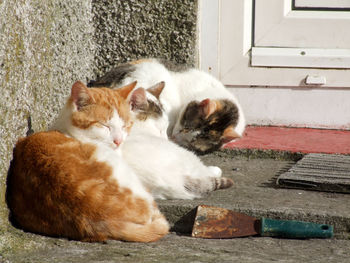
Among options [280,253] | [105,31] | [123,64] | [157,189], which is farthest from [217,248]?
[105,31]

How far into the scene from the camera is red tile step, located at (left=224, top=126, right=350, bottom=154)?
13.0ft

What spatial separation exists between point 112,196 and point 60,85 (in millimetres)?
1474

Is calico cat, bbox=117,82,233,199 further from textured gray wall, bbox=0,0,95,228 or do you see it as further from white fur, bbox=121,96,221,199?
textured gray wall, bbox=0,0,95,228

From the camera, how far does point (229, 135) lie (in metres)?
3.98

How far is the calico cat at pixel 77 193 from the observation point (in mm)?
2289

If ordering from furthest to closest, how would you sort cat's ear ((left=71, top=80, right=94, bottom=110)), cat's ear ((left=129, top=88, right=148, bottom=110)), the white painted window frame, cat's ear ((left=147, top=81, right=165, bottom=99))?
the white painted window frame → cat's ear ((left=147, top=81, right=165, bottom=99)) → cat's ear ((left=129, top=88, right=148, bottom=110)) → cat's ear ((left=71, top=80, right=94, bottom=110))

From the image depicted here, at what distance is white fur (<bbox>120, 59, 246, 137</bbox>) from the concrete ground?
3.66 ft

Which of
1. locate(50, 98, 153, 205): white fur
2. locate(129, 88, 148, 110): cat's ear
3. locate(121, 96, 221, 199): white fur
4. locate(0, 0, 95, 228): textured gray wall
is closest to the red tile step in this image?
locate(129, 88, 148, 110): cat's ear

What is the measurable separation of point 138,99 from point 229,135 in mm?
936

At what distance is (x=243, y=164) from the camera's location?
382 cm

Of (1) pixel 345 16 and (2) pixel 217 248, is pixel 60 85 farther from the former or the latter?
(1) pixel 345 16

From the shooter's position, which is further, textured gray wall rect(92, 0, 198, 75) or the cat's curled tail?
textured gray wall rect(92, 0, 198, 75)

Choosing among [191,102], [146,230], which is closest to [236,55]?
[191,102]

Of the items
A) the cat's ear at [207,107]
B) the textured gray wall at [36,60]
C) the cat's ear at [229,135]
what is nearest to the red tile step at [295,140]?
the cat's ear at [229,135]
